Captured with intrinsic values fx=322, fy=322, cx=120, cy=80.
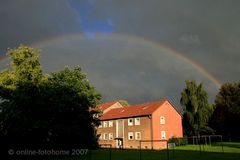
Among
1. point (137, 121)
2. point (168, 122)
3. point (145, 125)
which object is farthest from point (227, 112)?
point (137, 121)

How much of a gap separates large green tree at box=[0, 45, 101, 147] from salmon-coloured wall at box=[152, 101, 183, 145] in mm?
28836

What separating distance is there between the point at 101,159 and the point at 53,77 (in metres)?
12.1

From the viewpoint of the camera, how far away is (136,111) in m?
71.1

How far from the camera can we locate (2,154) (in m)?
28.2

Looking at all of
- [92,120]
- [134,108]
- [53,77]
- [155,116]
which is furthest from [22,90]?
[134,108]

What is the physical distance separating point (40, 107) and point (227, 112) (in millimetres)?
47204

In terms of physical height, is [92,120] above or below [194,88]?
below

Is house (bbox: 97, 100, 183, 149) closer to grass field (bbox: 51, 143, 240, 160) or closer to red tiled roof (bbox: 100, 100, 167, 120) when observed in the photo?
red tiled roof (bbox: 100, 100, 167, 120)

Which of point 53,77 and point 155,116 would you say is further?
point 155,116

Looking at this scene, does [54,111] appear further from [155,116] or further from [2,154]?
[155,116]

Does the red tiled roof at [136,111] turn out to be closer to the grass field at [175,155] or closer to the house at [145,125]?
the house at [145,125]

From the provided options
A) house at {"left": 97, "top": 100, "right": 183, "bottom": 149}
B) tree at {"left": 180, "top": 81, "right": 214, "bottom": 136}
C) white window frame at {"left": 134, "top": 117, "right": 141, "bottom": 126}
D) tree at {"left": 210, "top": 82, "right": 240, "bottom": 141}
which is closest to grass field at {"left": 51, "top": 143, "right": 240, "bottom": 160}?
house at {"left": 97, "top": 100, "right": 183, "bottom": 149}

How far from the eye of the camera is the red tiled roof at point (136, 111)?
67875 millimetres

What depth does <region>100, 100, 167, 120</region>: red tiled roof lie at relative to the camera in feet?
223
